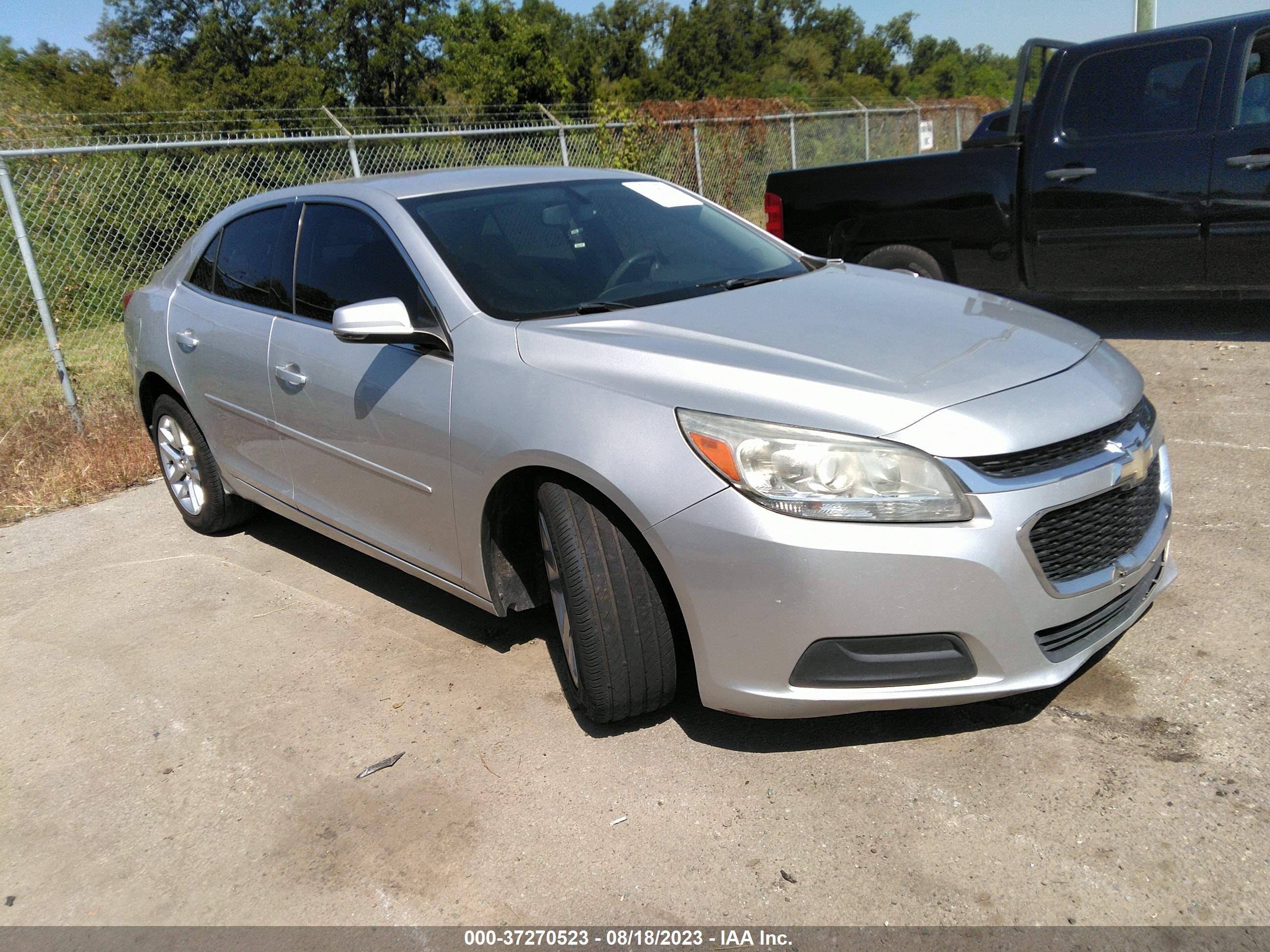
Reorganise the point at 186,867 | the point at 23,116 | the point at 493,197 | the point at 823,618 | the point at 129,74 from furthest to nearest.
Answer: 1. the point at 129,74
2. the point at 23,116
3. the point at 493,197
4. the point at 186,867
5. the point at 823,618

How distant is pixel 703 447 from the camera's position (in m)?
2.68

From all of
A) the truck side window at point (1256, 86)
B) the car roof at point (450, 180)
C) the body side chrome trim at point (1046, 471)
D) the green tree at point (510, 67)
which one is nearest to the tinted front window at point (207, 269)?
the car roof at point (450, 180)

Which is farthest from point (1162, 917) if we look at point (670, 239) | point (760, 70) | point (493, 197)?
point (760, 70)

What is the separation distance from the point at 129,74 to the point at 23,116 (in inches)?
1152

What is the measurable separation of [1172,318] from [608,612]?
6556mm

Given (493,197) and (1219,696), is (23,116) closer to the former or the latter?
(493,197)

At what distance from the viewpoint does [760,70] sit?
6184 centimetres

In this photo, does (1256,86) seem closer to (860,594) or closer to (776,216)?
(776,216)

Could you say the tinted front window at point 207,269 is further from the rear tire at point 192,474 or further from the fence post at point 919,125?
the fence post at point 919,125

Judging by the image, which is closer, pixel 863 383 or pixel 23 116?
pixel 863 383

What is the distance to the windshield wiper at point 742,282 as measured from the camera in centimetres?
367

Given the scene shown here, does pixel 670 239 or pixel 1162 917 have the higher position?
pixel 670 239

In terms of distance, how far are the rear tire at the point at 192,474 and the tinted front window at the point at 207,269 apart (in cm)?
61

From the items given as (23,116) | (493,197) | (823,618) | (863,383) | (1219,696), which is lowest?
(1219,696)
